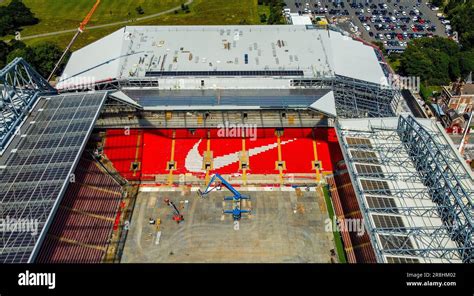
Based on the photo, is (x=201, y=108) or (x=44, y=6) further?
(x=44, y=6)

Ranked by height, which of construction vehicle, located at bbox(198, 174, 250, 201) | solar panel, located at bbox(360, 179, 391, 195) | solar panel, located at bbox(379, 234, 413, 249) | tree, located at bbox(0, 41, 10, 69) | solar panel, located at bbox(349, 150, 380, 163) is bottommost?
solar panel, located at bbox(379, 234, 413, 249)

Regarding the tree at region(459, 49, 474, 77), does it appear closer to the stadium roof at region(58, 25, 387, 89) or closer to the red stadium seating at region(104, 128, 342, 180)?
the stadium roof at region(58, 25, 387, 89)

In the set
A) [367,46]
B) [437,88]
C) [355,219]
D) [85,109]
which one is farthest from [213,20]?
[355,219]

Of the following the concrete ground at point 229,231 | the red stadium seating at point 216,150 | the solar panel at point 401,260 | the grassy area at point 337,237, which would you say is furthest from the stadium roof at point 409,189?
the concrete ground at point 229,231

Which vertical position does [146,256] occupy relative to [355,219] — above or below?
below

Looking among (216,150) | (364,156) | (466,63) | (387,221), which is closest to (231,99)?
(216,150)

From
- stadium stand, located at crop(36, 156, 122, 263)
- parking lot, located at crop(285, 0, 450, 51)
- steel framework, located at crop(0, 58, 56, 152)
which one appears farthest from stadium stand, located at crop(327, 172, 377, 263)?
parking lot, located at crop(285, 0, 450, 51)

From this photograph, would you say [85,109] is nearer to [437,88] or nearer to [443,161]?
[443,161]

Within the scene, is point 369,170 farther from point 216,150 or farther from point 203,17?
point 203,17
